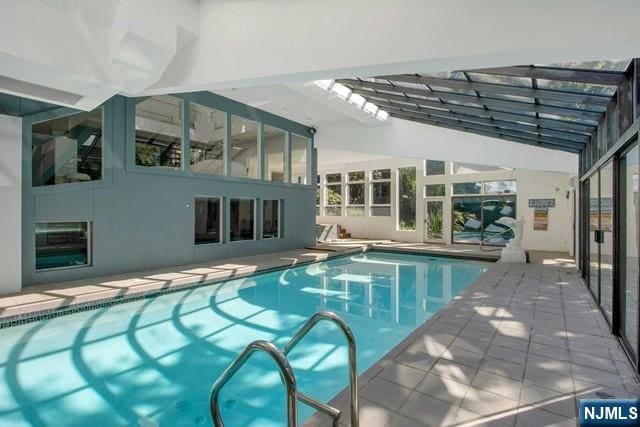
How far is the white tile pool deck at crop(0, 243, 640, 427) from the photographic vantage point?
7.70 ft

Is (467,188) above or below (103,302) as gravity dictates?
above

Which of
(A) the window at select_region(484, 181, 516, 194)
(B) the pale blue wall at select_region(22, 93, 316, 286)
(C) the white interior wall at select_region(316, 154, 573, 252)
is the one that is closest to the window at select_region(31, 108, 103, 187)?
(B) the pale blue wall at select_region(22, 93, 316, 286)

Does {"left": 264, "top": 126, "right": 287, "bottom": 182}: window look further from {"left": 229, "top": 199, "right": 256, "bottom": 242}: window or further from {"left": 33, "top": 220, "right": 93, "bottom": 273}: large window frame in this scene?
{"left": 33, "top": 220, "right": 93, "bottom": 273}: large window frame

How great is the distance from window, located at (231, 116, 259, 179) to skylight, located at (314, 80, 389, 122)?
10.8 ft

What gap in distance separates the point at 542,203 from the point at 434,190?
3.83 m

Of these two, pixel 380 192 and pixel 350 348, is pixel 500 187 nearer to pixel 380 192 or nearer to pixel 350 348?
pixel 380 192

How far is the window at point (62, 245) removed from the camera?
20.4ft

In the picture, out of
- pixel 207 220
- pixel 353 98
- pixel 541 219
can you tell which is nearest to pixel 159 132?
pixel 207 220

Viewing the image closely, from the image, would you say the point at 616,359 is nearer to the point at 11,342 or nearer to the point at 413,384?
the point at 413,384

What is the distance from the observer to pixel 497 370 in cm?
296

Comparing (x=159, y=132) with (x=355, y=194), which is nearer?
(x=159, y=132)

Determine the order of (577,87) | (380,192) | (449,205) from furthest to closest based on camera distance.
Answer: (380,192) → (449,205) → (577,87)

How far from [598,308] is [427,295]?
9.08 feet

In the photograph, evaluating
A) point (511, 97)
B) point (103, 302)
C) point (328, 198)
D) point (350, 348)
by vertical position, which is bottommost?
point (103, 302)
